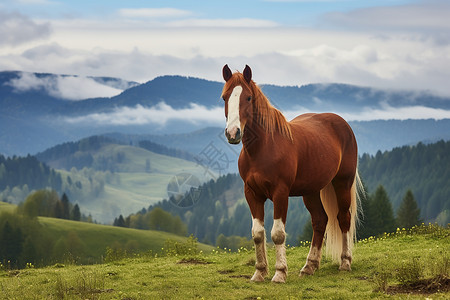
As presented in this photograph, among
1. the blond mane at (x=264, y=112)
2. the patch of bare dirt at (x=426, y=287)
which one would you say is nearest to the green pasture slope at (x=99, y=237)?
the blond mane at (x=264, y=112)

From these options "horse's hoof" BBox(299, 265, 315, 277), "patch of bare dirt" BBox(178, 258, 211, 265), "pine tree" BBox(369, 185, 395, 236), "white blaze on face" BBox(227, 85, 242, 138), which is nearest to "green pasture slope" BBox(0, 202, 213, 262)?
"pine tree" BBox(369, 185, 395, 236)

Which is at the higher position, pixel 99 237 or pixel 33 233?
pixel 33 233

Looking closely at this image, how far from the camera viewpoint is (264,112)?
12.2 metres

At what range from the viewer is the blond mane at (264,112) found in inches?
465

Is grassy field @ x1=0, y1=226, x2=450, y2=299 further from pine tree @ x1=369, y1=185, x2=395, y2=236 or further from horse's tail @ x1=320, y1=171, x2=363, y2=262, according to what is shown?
pine tree @ x1=369, y1=185, x2=395, y2=236

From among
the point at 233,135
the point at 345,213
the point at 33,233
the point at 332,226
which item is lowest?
the point at 33,233

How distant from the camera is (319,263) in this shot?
14.0 m

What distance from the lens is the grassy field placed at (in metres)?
10.8

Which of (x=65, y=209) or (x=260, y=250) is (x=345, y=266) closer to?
(x=260, y=250)

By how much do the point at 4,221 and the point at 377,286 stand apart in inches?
4886

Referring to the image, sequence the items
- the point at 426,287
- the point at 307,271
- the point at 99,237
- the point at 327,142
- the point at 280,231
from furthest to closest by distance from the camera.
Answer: the point at 99,237
the point at 327,142
the point at 307,271
the point at 280,231
the point at 426,287

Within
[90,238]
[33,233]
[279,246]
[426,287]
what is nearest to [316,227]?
[279,246]

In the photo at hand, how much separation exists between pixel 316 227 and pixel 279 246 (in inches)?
83.3

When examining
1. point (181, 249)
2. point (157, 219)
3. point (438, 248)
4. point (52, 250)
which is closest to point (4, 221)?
point (52, 250)
